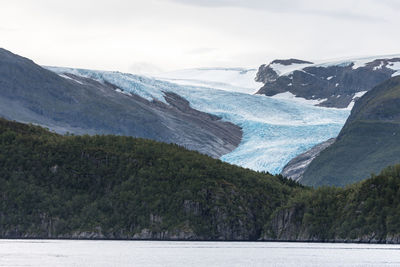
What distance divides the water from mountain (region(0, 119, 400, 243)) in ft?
38.7

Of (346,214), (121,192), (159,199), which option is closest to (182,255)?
(346,214)

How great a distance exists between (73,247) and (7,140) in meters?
41.9

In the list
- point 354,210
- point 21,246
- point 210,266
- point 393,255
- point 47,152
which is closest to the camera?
point 210,266

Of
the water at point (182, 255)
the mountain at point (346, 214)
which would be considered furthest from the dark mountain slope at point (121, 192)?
the water at point (182, 255)

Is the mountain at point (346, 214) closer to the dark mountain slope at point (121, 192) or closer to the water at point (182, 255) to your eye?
the dark mountain slope at point (121, 192)

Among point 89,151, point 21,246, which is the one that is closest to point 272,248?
point 21,246

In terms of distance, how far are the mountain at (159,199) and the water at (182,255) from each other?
1178 cm

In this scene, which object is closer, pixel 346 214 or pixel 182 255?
pixel 182 255

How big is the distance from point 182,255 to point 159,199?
44132 mm

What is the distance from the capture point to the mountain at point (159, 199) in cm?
14188

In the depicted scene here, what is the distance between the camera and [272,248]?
12281 cm

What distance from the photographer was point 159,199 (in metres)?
149

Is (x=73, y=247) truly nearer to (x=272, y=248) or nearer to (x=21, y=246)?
(x=21, y=246)

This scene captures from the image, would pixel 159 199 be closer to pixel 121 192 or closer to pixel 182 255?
pixel 121 192
